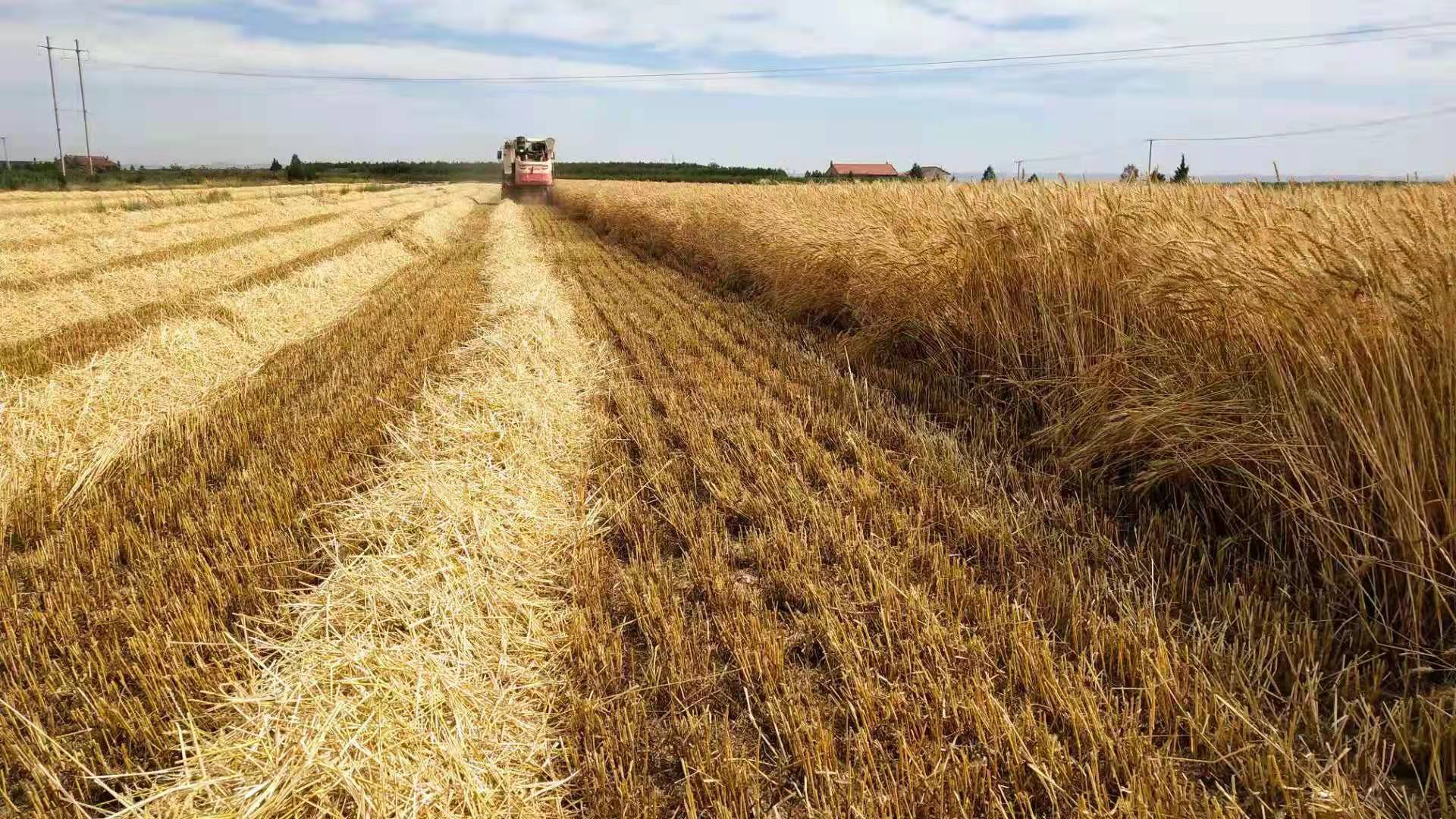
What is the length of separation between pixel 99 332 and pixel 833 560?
821cm

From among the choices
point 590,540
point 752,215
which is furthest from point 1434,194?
point 752,215

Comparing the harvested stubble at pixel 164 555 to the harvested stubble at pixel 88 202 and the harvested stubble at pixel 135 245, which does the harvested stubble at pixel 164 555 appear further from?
the harvested stubble at pixel 88 202

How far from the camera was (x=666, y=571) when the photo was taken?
3.11m

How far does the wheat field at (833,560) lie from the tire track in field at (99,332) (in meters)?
1.41

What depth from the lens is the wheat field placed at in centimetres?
200

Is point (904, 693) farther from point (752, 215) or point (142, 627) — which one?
point (752, 215)

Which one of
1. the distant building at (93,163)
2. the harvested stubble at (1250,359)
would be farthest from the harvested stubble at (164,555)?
the distant building at (93,163)

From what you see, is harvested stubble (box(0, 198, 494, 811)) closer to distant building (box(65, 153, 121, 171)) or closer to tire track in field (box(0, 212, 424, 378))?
tire track in field (box(0, 212, 424, 378))

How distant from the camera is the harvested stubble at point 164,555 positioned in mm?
2252

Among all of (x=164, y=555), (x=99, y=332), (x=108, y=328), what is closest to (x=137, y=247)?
(x=108, y=328)

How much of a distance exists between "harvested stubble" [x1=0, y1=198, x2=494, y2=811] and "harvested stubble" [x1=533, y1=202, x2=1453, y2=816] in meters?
1.29

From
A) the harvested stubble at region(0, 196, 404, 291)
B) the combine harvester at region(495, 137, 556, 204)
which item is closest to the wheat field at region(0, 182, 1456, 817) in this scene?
the harvested stubble at region(0, 196, 404, 291)

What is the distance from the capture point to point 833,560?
124 inches

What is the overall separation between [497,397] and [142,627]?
264 cm
